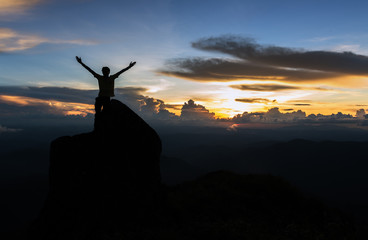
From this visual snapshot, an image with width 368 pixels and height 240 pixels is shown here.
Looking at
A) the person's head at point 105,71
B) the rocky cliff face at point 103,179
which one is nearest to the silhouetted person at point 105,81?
the person's head at point 105,71

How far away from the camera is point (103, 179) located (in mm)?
13727

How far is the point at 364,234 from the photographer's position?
1359 centimetres

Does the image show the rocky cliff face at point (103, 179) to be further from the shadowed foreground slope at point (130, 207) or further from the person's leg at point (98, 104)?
the person's leg at point (98, 104)

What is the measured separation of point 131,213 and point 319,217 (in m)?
12.5

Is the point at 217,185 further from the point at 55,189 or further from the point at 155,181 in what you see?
the point at 55,189

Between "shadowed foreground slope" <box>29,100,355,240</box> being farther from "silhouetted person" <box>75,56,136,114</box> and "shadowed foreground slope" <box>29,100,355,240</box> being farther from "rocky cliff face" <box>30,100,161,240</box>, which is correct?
"silhouetted person" <box>75,56,136,114</box>

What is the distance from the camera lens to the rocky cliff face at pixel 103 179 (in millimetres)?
13055

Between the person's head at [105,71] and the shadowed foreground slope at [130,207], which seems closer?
the shadowed foreground slope at [130,207]

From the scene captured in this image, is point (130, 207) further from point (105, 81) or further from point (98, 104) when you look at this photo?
point (105, 81)

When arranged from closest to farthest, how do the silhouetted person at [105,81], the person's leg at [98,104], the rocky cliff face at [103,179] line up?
the rocky cliff face at [103,179]
the silhouetted person at [105,81]
the person's leg at [98,104]

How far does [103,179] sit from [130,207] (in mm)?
2164

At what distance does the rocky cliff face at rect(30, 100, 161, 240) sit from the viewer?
1305cm

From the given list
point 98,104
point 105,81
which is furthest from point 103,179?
point 105,81

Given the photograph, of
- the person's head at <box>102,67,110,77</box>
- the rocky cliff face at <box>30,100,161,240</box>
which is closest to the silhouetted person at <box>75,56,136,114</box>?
the person's head at <box>102,67,110,77</box>
